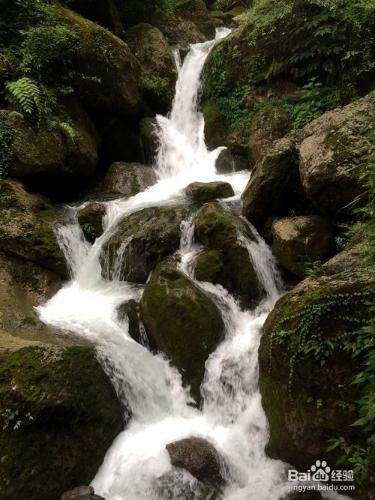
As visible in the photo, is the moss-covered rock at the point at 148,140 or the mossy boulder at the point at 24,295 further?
the moss-covered rock at the point at 148,140

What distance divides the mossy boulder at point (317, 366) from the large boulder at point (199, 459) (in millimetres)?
706

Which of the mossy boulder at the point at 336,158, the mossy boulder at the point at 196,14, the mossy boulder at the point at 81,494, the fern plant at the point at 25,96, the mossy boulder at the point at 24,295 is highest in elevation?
the mossy boulder at the point at 196,14

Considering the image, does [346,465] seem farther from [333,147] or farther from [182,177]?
[182,177]

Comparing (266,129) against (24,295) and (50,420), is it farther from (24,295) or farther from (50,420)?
(50,420)

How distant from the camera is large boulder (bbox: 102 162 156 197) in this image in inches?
422

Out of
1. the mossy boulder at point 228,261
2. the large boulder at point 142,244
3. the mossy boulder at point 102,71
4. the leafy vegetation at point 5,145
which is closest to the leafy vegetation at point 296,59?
the mossy boulder at point 102,71

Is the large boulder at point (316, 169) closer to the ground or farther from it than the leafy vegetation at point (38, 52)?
closer to the ground

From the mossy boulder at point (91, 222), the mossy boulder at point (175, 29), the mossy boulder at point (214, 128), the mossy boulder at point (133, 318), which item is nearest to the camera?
the mossy boulder at point (133, 318)

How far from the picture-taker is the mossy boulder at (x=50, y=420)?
4.05 metres

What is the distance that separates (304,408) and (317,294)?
1.19 meters

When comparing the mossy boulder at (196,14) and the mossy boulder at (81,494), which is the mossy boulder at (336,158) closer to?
the mossy boulder at (81,494)

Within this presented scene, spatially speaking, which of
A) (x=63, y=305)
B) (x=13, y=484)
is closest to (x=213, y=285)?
(x=63, y=305)

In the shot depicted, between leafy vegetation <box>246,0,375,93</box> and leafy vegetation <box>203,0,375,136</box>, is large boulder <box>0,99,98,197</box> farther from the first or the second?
leafy vegetation <box>246,0,375,93</box>

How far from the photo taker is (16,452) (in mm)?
4043
